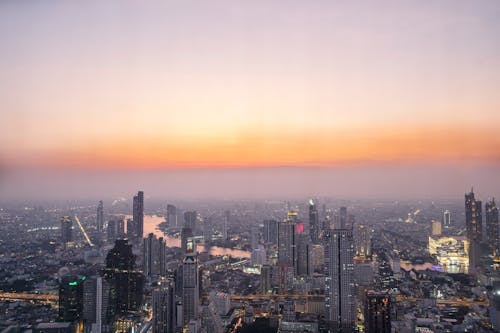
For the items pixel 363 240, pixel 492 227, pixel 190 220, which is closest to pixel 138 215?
pixel 190 220

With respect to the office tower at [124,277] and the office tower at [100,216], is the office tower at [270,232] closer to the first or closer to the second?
the office tower at [124,277]

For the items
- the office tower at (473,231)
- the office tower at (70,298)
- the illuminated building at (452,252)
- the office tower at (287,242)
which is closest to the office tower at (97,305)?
the office tower at (70,298)

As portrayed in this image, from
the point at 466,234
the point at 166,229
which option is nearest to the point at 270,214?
the point at 166,229

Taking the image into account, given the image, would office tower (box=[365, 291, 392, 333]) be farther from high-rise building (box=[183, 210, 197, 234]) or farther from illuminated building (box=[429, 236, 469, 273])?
high-rise building (box=[183, 210, 197, 234])

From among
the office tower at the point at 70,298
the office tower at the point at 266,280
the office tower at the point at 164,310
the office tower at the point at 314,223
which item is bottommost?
the office tower at the point at 266,280

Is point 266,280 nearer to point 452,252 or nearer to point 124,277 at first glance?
point 124,277
